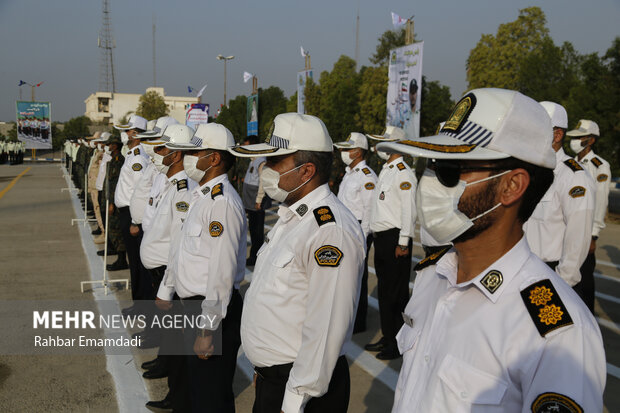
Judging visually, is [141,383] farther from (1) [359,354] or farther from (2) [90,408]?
(1) [359,354]

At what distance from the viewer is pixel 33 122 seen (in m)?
60.1

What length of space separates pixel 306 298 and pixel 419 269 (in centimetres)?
82

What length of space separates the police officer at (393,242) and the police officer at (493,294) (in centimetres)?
421

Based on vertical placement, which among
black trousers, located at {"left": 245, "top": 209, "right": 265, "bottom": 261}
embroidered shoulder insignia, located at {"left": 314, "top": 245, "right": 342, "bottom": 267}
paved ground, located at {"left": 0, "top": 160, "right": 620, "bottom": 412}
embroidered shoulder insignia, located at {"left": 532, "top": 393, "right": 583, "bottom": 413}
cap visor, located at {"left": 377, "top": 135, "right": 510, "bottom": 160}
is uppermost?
cap visor, located at {"left": 377, "top": 135, "right": 510, "bottom": 160}

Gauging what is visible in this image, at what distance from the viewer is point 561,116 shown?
468cm

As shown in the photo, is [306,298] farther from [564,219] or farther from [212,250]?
[564,219]

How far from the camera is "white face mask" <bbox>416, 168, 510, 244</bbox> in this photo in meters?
1.65

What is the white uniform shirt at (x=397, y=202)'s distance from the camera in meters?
5.96

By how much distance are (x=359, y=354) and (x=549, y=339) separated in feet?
14.9

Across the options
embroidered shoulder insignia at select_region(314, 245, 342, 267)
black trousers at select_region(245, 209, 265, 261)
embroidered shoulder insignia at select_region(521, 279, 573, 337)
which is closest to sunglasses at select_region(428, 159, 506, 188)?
embroidered shoulder insignia at select_region(521, 279, 573, 337)

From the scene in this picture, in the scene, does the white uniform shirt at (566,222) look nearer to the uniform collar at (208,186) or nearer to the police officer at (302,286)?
the police officer at (302,286)

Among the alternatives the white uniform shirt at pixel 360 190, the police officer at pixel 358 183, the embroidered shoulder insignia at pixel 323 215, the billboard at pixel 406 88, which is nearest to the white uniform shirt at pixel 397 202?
the police officer at pixel 358 183

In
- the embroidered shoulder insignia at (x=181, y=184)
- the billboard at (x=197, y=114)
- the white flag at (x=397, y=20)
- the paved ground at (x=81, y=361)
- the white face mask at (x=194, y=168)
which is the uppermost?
the white flag at (x=397, y=20)

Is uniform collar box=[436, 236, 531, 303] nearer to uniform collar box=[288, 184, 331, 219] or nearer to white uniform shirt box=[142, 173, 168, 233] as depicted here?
uniform collar box=[288, 184, 331, 219]
